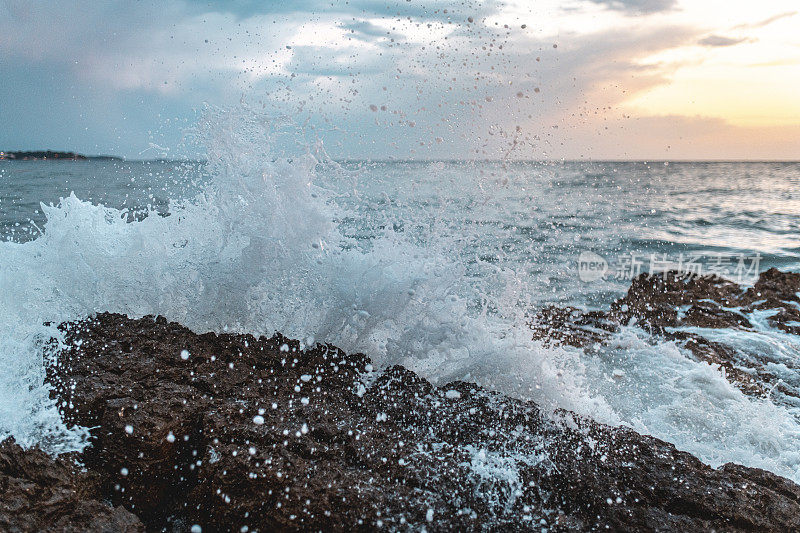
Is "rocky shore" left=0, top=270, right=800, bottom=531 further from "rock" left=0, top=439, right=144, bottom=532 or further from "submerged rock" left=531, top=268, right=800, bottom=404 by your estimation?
"submerged rock" left=531, top=268, right=800, bottom=404

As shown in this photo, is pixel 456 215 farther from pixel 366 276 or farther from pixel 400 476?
pixel 400 476

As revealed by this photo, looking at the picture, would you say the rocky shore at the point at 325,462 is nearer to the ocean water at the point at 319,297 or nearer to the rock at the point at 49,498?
the rock at the point at 49,498

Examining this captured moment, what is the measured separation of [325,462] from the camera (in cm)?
193

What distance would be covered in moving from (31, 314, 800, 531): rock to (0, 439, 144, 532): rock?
0.33 ft

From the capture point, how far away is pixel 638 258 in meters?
8.90

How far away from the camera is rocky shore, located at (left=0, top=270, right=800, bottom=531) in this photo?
1752 mm

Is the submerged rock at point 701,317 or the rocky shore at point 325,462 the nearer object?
the rocky shore at point 325,462

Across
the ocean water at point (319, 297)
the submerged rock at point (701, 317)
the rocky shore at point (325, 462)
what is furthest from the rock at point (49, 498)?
the submerged rock at point (701, 317)

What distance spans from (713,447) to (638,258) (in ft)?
21.9

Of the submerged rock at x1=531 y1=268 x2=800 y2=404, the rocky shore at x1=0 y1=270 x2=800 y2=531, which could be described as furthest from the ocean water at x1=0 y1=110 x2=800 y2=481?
the rocky shore at x1=0 y1=270 x2=800 y2=531

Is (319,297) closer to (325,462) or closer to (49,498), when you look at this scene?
(325,462)

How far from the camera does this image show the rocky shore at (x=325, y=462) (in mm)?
1752

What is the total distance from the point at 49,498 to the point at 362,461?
41.0 inches

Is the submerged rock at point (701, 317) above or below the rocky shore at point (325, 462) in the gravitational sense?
below
